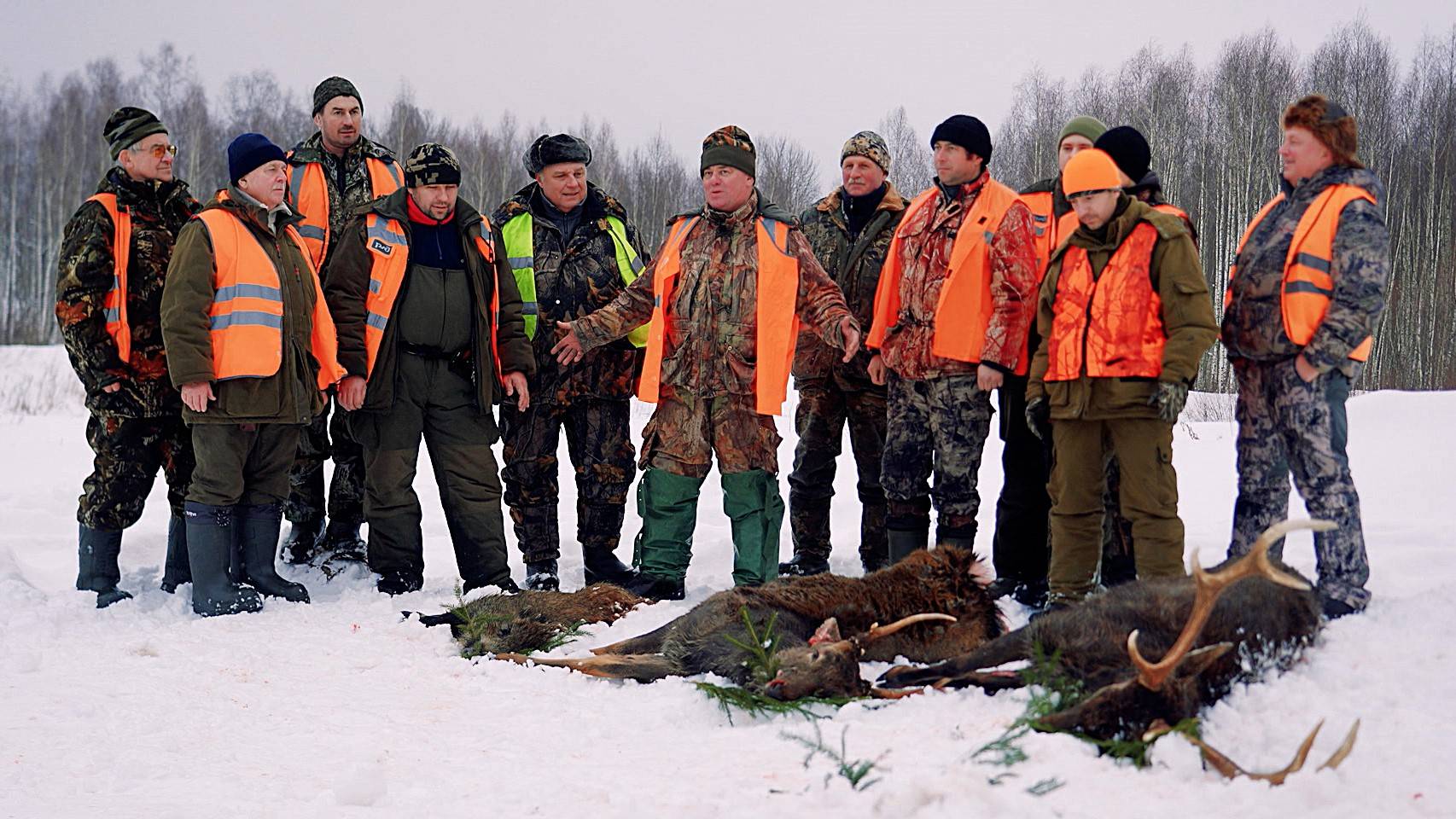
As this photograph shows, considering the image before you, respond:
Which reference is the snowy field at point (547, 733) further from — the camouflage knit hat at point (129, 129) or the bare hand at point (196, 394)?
the camouflage knit hat at point (129, 129)

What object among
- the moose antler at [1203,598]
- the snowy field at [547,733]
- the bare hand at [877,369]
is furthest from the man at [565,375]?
the moose antler at [1203,598]

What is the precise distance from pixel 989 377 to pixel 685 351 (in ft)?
5.18

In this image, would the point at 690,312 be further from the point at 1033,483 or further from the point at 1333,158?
the point at 1333,158

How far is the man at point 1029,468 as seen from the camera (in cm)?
505

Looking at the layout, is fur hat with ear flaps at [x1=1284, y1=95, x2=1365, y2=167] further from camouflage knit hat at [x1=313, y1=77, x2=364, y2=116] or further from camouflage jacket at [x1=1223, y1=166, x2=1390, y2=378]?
camouflage knit hat at [x1=313, y1=77, x2=364, y2=116]

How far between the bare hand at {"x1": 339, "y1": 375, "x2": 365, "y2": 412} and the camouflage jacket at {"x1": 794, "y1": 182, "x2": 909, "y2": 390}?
8.06 feet

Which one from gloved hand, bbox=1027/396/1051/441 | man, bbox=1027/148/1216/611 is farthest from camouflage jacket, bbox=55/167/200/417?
man, bbox=1027/148/1216/611

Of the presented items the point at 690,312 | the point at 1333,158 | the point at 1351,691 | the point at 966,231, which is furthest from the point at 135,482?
the point at 1333,158

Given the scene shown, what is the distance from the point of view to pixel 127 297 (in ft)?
16.8

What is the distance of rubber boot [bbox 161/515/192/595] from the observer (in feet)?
17.8

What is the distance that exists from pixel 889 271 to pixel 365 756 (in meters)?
3.60

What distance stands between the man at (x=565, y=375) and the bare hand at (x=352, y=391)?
2.81 feet

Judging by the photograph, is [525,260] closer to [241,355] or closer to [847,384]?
[241,355]

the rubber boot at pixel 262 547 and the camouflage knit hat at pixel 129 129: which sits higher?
the camouflage knit hat at pixel 129 129
